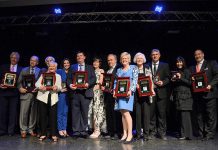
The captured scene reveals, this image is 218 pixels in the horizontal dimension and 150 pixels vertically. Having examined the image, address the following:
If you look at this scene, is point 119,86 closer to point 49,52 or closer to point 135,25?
point 135,25

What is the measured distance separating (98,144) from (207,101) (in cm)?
236

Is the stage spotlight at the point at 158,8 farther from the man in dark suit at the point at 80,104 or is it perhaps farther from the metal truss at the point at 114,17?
the man in dark suit at the point at 80,104

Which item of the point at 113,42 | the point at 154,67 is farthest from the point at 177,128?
the point at 113,42

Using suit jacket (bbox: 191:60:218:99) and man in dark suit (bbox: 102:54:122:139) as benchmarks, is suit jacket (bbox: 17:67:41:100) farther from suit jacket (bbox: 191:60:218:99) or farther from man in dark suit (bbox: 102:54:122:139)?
suit jacket (bbox: 191:60:218:99)

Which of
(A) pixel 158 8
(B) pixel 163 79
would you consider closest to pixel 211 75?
(B) pixel 163 79

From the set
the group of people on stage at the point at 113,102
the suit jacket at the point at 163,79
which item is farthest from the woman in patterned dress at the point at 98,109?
the suit jacket at the point at 163,79

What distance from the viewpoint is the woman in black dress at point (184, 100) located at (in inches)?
202

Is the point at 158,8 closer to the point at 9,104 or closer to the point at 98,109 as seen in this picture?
the point at 98,109

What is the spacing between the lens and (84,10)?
7387mm

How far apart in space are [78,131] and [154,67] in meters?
2.06

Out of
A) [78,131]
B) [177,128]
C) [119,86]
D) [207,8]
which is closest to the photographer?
[119,86]

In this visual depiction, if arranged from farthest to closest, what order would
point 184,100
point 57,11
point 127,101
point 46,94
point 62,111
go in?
point 57,11, point 62,111, point 184,100, point 46,94, point 127,101

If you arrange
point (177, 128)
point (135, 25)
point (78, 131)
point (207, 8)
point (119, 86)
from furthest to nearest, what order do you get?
point (135, 25) → point (207, 8) → point (177, 128) → point (78, 131) → point (119, 86)

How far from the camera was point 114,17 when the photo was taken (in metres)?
7.04
